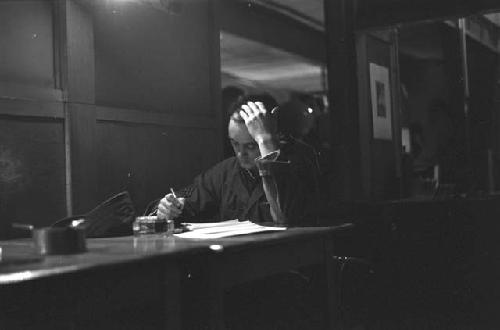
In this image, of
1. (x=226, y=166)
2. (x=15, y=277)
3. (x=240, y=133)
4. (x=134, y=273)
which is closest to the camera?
(x=15, y=277)

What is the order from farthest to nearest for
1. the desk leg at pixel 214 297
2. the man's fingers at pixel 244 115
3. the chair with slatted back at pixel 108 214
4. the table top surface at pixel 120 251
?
the man's fingers at pixel 244 115 → the chair with slatted back at pixel 108 214 → the desk leg at pixel 214 297 → the table top surface at pixel 120 251

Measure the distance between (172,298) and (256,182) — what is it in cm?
164

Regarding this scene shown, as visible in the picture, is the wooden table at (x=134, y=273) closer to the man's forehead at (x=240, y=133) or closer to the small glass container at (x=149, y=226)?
the small glass container at (x=149, y=226)

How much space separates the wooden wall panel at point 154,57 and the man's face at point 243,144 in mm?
696

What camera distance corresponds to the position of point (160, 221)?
2.30 m

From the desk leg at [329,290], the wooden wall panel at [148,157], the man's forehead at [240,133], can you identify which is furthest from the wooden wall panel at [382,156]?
the desk leg at [329,290]

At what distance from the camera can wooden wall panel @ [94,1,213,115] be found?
10.7 ft

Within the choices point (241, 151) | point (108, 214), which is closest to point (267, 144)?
point (241, 151)

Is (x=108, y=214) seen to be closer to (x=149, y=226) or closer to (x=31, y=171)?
(x=149, y=226)

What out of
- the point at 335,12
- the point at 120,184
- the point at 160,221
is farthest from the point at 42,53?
the point at 335,12

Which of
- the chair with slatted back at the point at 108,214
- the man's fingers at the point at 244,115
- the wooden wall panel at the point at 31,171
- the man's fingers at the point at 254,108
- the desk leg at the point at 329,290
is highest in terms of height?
the man's fingers at the point at 254,108

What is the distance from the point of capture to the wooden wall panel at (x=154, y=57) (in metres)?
3.27

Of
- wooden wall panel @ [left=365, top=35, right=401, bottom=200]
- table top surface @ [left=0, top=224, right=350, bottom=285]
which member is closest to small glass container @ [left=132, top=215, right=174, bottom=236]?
table top surface @ [left=0, top=224, right=350, bottom=285]

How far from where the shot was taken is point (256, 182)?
3275 millimetres
